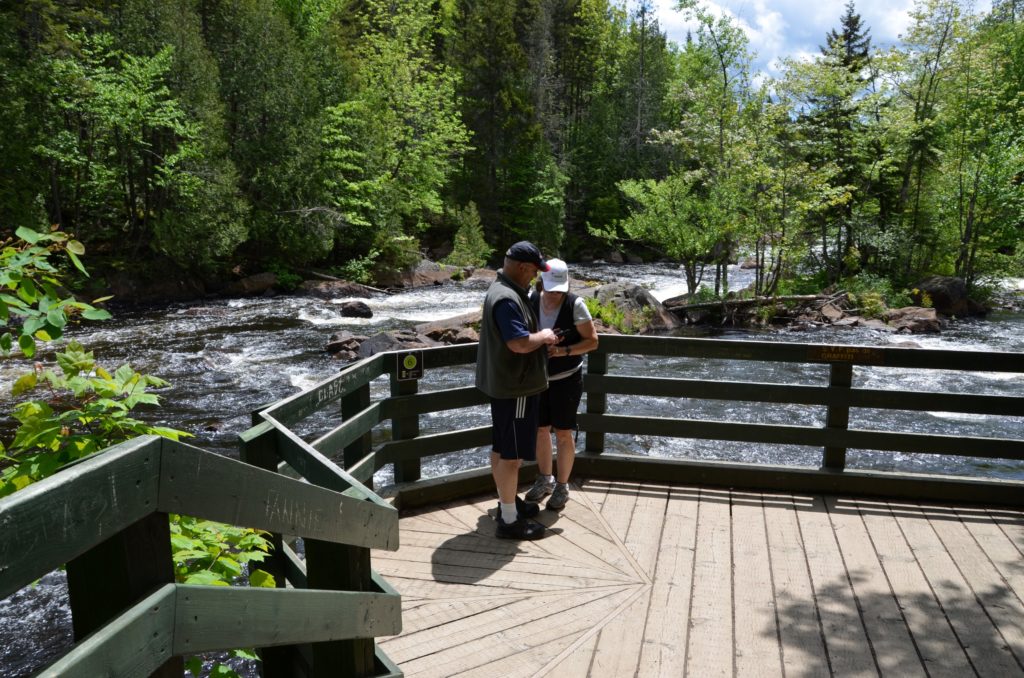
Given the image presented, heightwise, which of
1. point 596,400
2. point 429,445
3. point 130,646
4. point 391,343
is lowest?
point 391,343

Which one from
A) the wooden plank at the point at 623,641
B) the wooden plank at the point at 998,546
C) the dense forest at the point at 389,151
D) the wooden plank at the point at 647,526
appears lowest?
the wooden plank at the point at 623,641

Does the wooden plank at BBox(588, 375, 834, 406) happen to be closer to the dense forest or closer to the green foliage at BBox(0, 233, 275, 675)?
the green foliage at BBox(0, 233, 275, 675)

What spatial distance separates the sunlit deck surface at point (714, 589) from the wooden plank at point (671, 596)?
0.4 inches

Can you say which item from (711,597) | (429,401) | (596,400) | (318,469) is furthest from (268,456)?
(596,400)

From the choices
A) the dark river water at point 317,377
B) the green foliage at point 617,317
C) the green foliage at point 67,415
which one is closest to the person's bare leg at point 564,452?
the green foliage at point 67,415

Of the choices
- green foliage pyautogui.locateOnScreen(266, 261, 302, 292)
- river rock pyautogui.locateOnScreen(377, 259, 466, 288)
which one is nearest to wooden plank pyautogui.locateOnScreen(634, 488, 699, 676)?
green foliage pyautogui.locateOnScreen(266, 261, 302, 292)

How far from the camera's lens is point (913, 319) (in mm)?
20406

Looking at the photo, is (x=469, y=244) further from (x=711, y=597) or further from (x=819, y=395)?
(x=711, y=597)

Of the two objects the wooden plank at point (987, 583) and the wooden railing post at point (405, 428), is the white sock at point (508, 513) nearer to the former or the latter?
the wooden railing post at point (405, 428)

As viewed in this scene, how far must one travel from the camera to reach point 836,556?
15.4 feet

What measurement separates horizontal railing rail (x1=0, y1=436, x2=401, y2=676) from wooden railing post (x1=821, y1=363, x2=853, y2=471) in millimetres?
4771

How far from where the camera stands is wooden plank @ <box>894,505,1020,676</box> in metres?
3.55

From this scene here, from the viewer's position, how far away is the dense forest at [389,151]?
21.8 meters

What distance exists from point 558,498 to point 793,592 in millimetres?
1734
